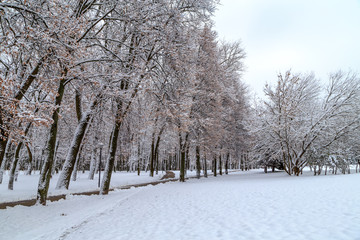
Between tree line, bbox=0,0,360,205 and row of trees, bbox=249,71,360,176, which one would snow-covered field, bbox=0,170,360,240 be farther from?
row of trees, bbox=249,71,360,176

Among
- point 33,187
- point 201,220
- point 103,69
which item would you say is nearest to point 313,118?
point 201,220

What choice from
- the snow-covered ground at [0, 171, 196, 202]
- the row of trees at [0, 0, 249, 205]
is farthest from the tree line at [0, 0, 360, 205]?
the snow-covered ground at [0, 171, 196, 202]

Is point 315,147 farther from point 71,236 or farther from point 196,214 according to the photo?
point 71,236

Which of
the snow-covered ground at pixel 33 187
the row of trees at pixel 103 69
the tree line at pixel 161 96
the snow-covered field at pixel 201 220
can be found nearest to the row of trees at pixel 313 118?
the tree line at pixel 161 96

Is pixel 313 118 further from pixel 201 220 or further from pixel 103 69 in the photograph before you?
pixel 103 69

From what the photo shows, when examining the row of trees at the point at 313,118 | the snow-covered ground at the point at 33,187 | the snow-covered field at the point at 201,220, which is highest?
the row of trees at the point at 313,118

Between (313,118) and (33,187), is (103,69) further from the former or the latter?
(313,118)

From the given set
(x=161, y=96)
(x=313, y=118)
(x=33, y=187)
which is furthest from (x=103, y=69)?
(x=313, y=118)

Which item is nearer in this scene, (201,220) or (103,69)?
(201,220)

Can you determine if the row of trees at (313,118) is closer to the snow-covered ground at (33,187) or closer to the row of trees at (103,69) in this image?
the row of trees at (103,69)

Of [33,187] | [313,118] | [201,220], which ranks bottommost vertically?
[33,187]

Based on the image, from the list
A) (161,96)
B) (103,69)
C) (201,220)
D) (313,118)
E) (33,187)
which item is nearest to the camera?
(201,220)

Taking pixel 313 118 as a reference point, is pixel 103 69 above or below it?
above

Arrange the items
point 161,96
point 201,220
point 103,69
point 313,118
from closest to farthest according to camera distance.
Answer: point 201,220 < point 161,96 < point 103,69 < point 313,118
